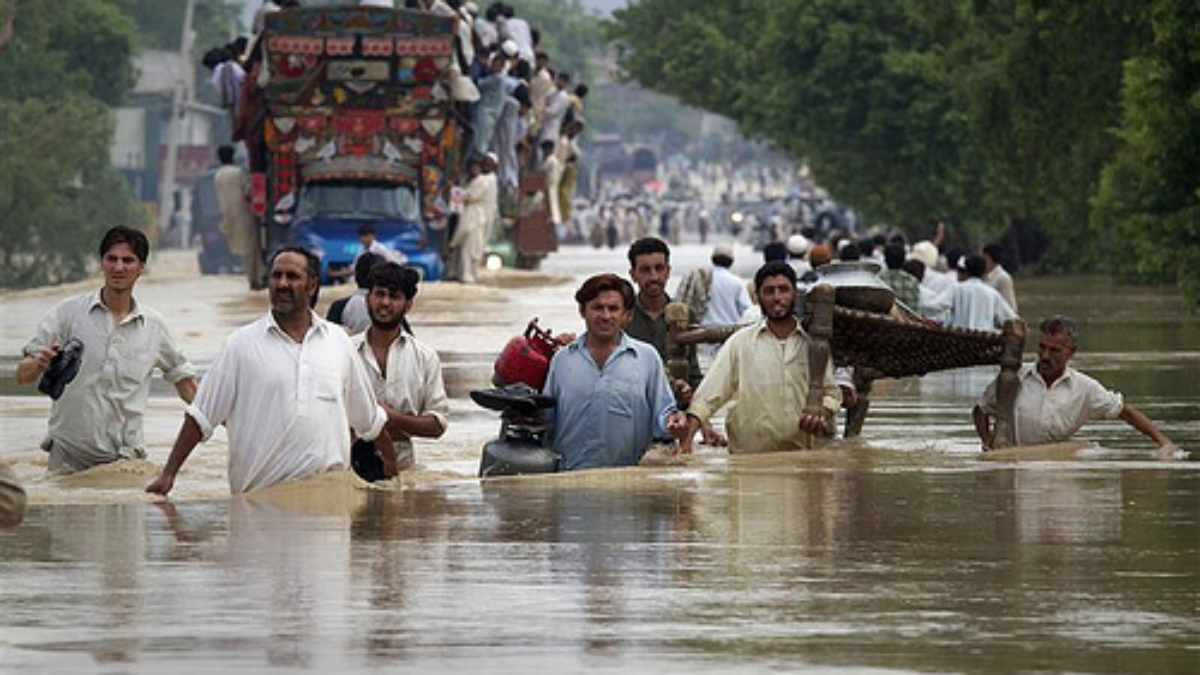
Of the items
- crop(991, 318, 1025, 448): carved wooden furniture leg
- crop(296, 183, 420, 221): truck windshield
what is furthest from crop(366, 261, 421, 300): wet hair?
crop(296, 183, 420, 221): truck windshield

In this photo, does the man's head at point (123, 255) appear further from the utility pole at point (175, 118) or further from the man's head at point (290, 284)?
the utility pole at point (175, 118)

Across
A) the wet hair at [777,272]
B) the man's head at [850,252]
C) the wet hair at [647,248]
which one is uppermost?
the wet hair at [647,248]

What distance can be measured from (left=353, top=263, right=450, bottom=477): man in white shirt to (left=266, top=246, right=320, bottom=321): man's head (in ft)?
4.93

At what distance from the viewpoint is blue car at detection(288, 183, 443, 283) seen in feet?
154

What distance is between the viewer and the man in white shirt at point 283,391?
1403 cm

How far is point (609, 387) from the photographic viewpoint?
15.5 meters

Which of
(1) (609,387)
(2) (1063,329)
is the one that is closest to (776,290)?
(1) (609,387)

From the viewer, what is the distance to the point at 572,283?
56.0 metres

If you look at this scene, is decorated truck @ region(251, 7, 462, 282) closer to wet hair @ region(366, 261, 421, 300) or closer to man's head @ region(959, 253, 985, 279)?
man's head @ region(959, 253, 985, 279)

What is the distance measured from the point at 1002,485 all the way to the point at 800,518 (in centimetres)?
197

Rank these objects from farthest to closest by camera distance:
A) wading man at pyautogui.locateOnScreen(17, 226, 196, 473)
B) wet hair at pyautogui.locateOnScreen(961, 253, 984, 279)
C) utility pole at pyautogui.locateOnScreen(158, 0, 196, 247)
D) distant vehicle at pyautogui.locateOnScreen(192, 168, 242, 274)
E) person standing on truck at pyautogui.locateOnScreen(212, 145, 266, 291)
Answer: utility pole at pyautogui.locateOnScreen(158, 0, 196, 247)
distant vehicle at pyautogui.locateOnScreen(192, 168, 242, 274)
person standing on truck at pyautogui.locateOnScreen(212, 145, 266, 291)
wet hair at pyautogui.locateOnScreen(961, 253, 984, 279)
wading man at pyautogui.locateOnScreen(17, 226, 196, 473)

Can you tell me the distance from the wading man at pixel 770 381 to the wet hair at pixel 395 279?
1696 millimetres

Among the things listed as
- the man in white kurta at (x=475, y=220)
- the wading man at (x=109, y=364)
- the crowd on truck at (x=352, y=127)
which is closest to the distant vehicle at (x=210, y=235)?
the man in white kurta at (x=475, y=220)

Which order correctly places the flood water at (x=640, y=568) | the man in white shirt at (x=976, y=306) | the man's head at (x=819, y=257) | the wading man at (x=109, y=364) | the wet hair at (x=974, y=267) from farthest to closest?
the wet hair at (x=974, y=267)
the man in white shirt at (x=976, y=306)
the man's head at (x=819, y=257)
the wading man at (x=109, y=364)
the flood water at (x=640, y=568)
